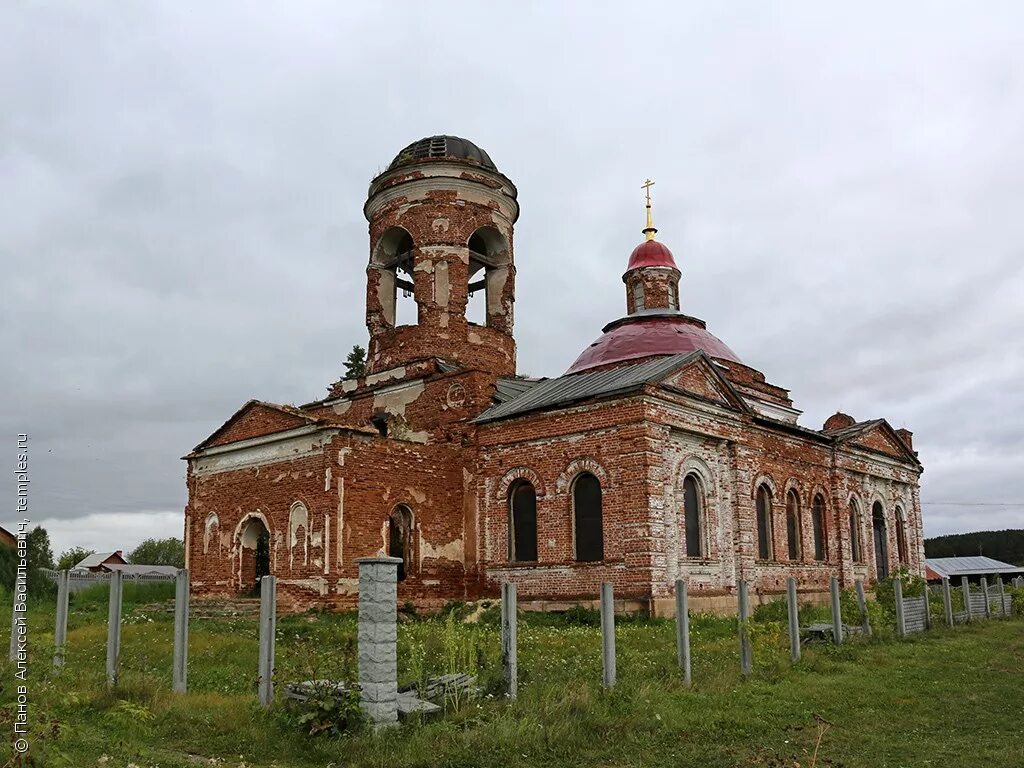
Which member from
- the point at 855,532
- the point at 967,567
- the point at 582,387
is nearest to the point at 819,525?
the point at 855,532

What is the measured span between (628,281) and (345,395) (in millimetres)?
11200

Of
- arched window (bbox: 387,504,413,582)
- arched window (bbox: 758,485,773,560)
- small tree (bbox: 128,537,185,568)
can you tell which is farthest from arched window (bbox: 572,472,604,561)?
small tree (bbox: 128,537,185,568)

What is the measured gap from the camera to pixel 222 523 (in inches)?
876

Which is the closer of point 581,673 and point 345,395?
point 581,673

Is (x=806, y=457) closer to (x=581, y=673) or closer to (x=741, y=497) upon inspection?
(x=741, y=497)

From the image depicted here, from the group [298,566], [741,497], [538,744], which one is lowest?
[538,744]

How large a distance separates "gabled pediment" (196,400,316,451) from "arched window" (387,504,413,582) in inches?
119

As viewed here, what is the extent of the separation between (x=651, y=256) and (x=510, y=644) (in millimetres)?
23200

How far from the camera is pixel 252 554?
21984 millimetres

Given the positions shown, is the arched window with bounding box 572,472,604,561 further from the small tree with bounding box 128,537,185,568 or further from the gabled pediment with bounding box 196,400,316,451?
the small tree with bounding box 128,537,185,568

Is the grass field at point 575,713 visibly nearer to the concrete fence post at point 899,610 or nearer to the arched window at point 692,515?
the concrete fence post at point 899,610

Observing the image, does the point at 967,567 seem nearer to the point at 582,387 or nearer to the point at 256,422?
the point at 582,387

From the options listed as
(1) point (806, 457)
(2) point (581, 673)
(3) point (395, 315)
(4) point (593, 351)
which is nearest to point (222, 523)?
(3) point (395, 315)

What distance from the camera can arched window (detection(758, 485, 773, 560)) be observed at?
78.1ft
